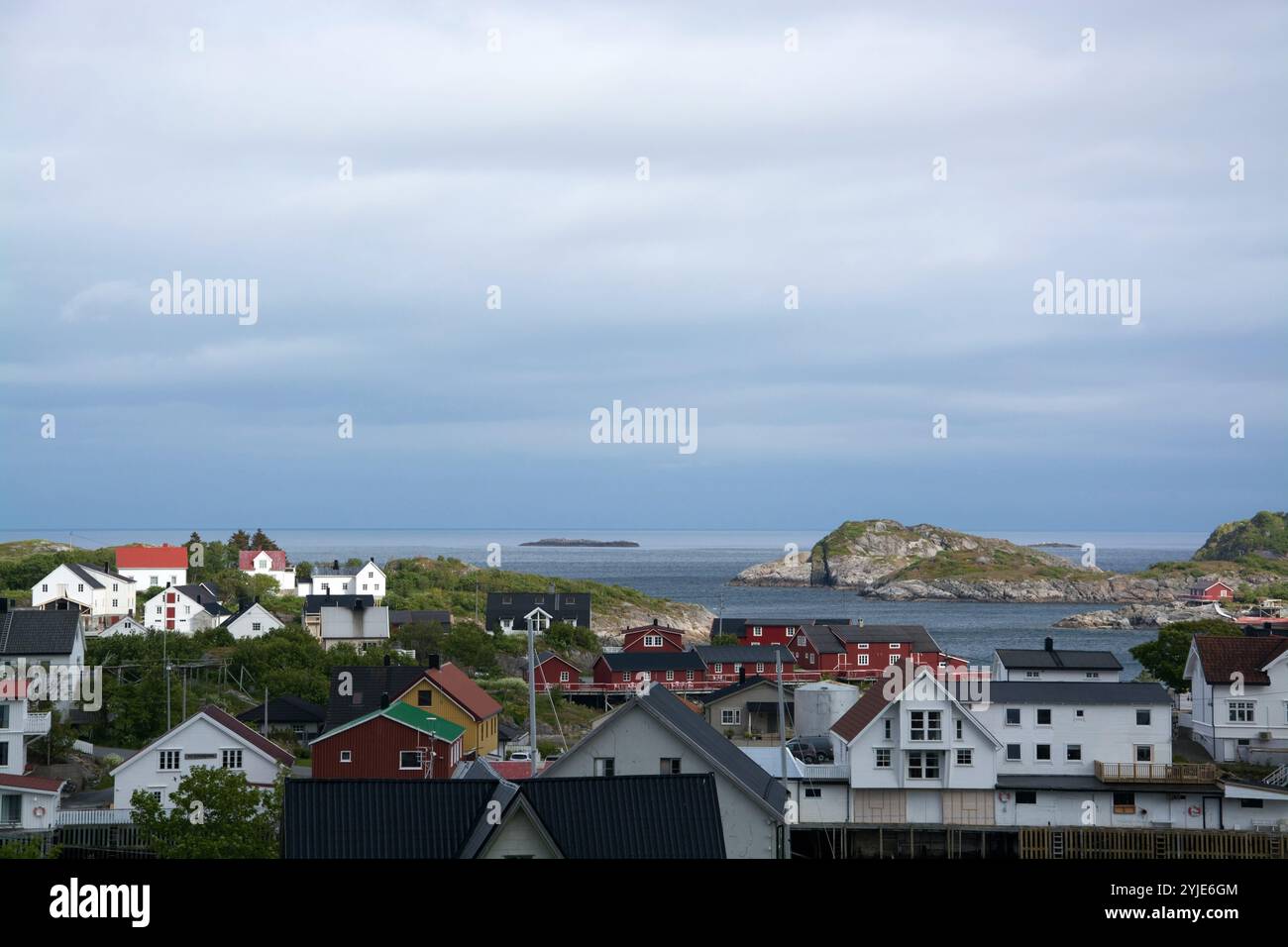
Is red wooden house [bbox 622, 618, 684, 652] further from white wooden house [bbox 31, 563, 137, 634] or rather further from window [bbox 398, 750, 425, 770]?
window [bbox 398, 750, 425, 770]

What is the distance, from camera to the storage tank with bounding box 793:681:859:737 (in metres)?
43.5

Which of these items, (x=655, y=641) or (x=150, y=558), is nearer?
(x=655, y=641)

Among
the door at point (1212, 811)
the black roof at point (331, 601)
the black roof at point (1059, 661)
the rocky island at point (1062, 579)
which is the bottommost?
the rocky island at point (1062, 579)

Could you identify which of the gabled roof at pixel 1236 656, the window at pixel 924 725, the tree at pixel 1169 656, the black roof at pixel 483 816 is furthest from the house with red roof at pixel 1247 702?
the black roof at pixel 483 816

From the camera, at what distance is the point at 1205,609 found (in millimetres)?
126375

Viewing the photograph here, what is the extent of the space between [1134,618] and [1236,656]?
99.1 metres

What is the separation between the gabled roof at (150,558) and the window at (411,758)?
238 feet

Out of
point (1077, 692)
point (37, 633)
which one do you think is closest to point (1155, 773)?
point (1077, 692)

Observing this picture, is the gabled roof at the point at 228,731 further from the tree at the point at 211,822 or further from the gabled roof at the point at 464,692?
the tree at the point at 211,822

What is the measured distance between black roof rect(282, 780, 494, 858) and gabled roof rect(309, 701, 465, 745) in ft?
62.4

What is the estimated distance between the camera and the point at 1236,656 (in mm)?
39812

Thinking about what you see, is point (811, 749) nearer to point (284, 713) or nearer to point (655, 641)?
point (284, 713)

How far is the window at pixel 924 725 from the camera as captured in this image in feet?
104

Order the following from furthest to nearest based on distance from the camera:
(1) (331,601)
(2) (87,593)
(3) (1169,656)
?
(2) (87,593) < (1) (331,601) < (3) (1169,656)
